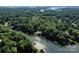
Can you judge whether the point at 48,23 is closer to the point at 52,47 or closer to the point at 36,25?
the point at 36,25

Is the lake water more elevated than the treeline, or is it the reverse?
the treeline

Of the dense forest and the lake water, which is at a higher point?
the dense forest

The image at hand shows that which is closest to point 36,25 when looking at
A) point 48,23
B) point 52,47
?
point 48,23

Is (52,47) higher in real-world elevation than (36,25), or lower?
lower

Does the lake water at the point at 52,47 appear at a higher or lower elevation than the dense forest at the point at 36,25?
lower

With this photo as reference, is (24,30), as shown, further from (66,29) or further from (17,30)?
(66,29)

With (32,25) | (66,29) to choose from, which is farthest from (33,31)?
(66,29)
